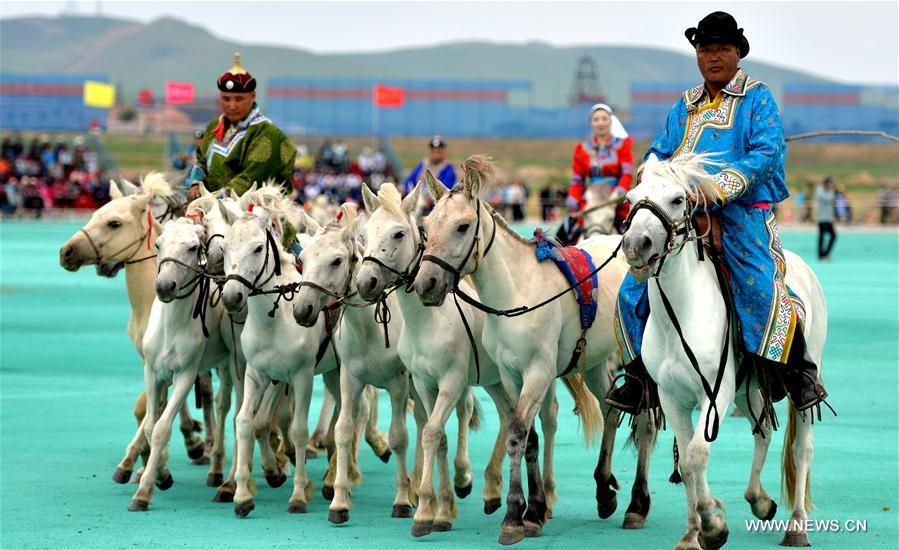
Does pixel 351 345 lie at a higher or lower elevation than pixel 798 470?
higher

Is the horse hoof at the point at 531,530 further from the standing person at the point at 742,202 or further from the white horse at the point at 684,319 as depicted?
the white horse at the point at 684,319

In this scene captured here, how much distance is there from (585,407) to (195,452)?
334 cm

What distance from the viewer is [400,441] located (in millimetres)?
9523

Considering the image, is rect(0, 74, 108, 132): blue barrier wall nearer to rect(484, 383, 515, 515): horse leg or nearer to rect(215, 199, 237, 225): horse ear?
rect(215, 199, 237, 225): horse ear

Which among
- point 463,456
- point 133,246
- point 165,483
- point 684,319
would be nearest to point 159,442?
point 165,483

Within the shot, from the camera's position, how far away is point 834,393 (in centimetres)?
1472

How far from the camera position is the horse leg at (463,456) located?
10.1 meters

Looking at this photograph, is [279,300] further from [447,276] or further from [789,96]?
[789,96]

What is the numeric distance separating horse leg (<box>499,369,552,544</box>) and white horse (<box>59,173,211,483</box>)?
365cm

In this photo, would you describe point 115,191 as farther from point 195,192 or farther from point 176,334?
point 176,334

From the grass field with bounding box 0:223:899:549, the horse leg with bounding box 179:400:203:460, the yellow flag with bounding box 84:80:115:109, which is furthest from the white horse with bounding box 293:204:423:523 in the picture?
the yellow flag with bounding box 84:80:115:109

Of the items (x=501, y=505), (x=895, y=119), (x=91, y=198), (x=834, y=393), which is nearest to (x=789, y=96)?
(x=895, y=119)

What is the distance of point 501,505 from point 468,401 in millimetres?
915

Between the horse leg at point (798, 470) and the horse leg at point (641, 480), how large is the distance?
0.88 metres
